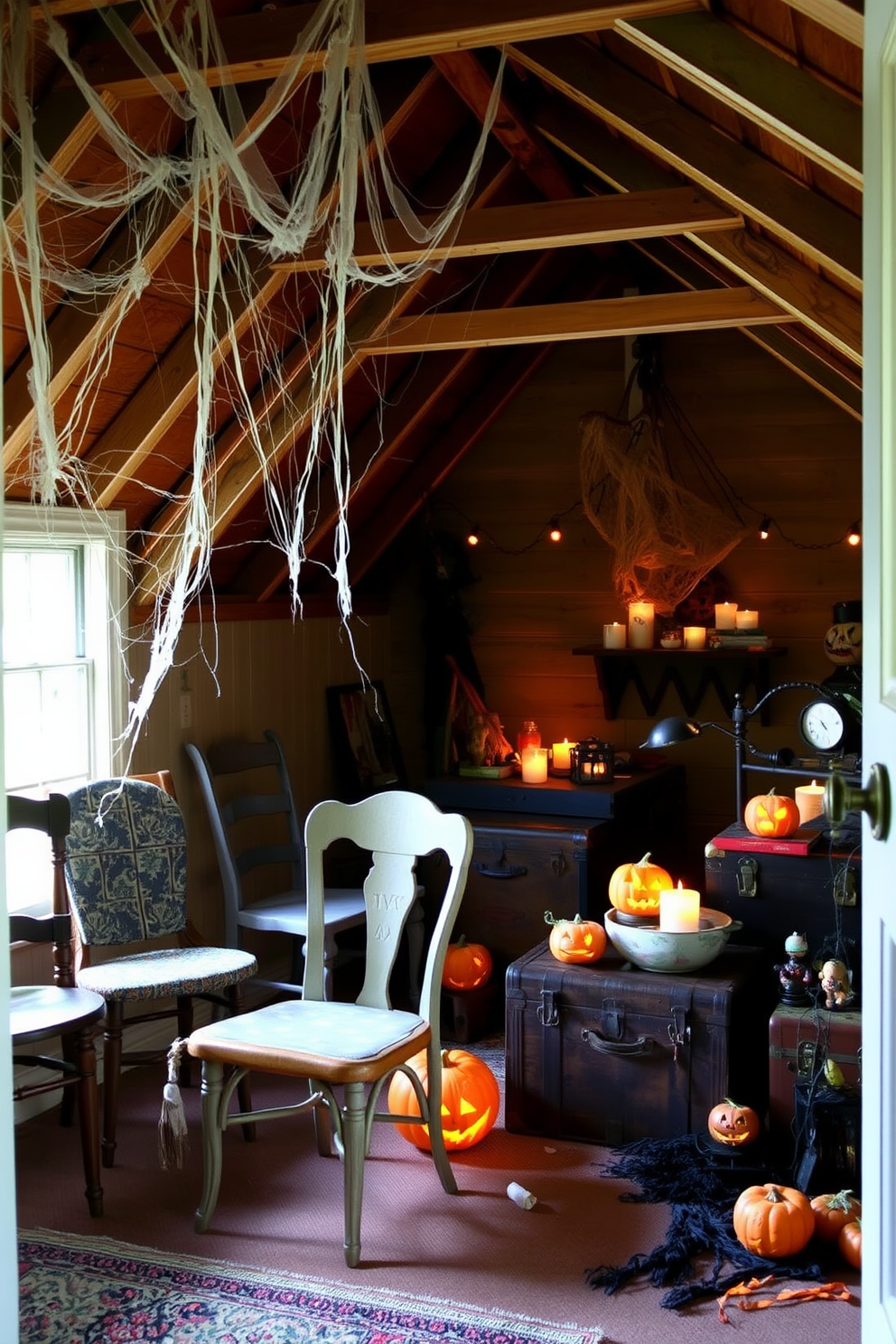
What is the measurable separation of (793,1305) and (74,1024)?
5.28ft

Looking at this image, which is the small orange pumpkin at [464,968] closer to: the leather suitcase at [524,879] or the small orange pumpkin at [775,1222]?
the leather suitcase at [524,879]

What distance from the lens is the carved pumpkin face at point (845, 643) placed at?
14.9 feet

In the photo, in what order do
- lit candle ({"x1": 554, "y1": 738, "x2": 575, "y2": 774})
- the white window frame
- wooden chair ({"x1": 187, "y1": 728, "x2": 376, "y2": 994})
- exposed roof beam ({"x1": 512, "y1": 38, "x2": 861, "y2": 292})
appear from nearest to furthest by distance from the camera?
1. exposed roof beam ({"x1": 512, "y1": 38, "x2": 861, "y2": 292})
2. the white window frame
3. wooden chair ({"x1": 187, "y1": 728, "x2": 376, "y2": 994})
4. lit candle ({"x1": 554, "y1": 738, "x2": 575, "y2": 774})

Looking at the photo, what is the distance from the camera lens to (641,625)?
5148 mm

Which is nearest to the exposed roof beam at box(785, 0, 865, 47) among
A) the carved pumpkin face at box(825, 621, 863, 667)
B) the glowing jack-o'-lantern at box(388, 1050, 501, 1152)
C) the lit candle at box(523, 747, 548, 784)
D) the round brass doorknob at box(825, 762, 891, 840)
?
the round brass doorknob at box(825, 762, 891, 840)

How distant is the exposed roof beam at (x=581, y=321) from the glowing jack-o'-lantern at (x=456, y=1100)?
78.7 inches

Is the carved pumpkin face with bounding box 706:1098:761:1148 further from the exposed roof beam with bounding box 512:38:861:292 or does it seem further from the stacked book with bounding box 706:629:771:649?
the stacked book with bounding box 706:629:771:649

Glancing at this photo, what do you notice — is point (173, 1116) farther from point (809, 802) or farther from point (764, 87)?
point (764, 87)

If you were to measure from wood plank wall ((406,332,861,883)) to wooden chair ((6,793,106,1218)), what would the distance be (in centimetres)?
228

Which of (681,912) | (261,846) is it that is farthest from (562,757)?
(681,912)

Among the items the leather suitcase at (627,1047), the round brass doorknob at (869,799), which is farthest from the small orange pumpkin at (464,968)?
the round brass doorknob at (869,799)

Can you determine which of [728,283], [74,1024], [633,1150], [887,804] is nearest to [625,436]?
[728,283]

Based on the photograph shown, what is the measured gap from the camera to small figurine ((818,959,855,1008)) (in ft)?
9.95

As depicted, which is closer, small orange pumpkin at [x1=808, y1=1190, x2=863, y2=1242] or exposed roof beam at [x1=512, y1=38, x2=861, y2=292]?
exposed roof beam at [x1=512, y1=38, x2=861, y2=292]
